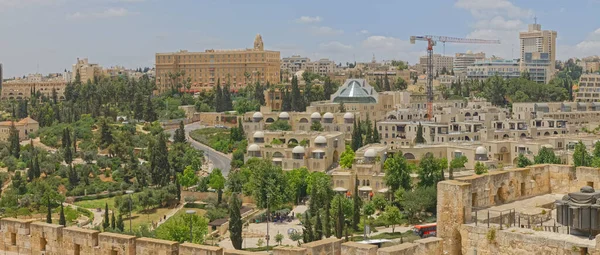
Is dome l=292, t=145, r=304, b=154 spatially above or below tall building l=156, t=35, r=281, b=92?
below

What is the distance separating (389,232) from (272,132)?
2643 centimetres

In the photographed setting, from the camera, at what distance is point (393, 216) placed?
144 ft

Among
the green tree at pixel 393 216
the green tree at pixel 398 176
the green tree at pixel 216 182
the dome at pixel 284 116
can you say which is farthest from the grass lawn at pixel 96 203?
the dome at pixel 284 116

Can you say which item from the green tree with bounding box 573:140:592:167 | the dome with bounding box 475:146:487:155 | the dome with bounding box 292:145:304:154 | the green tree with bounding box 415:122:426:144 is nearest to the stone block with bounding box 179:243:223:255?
the green tree with bounding box 573:140:592:167

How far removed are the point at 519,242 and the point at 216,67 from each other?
11094cm

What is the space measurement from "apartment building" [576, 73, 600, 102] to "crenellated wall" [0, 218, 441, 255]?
Result: 323 feet

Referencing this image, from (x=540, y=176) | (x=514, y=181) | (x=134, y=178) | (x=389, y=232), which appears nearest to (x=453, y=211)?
(x=514, y=181)

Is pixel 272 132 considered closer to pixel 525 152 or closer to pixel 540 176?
pixel 525 152

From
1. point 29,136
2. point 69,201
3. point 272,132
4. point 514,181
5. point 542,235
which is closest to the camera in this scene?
point 542,235

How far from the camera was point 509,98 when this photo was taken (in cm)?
9781

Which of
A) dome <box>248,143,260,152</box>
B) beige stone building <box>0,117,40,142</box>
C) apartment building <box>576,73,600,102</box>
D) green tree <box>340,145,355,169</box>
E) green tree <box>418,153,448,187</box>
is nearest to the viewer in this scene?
green tree <box>418,153,448,187</box>

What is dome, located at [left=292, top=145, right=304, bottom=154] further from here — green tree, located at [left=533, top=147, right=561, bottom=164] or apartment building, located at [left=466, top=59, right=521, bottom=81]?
apartment building, located at [left=466, top=59, right=521, bottom=81]

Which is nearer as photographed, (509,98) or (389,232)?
(389,232)

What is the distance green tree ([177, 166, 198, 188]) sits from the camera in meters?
56.8
